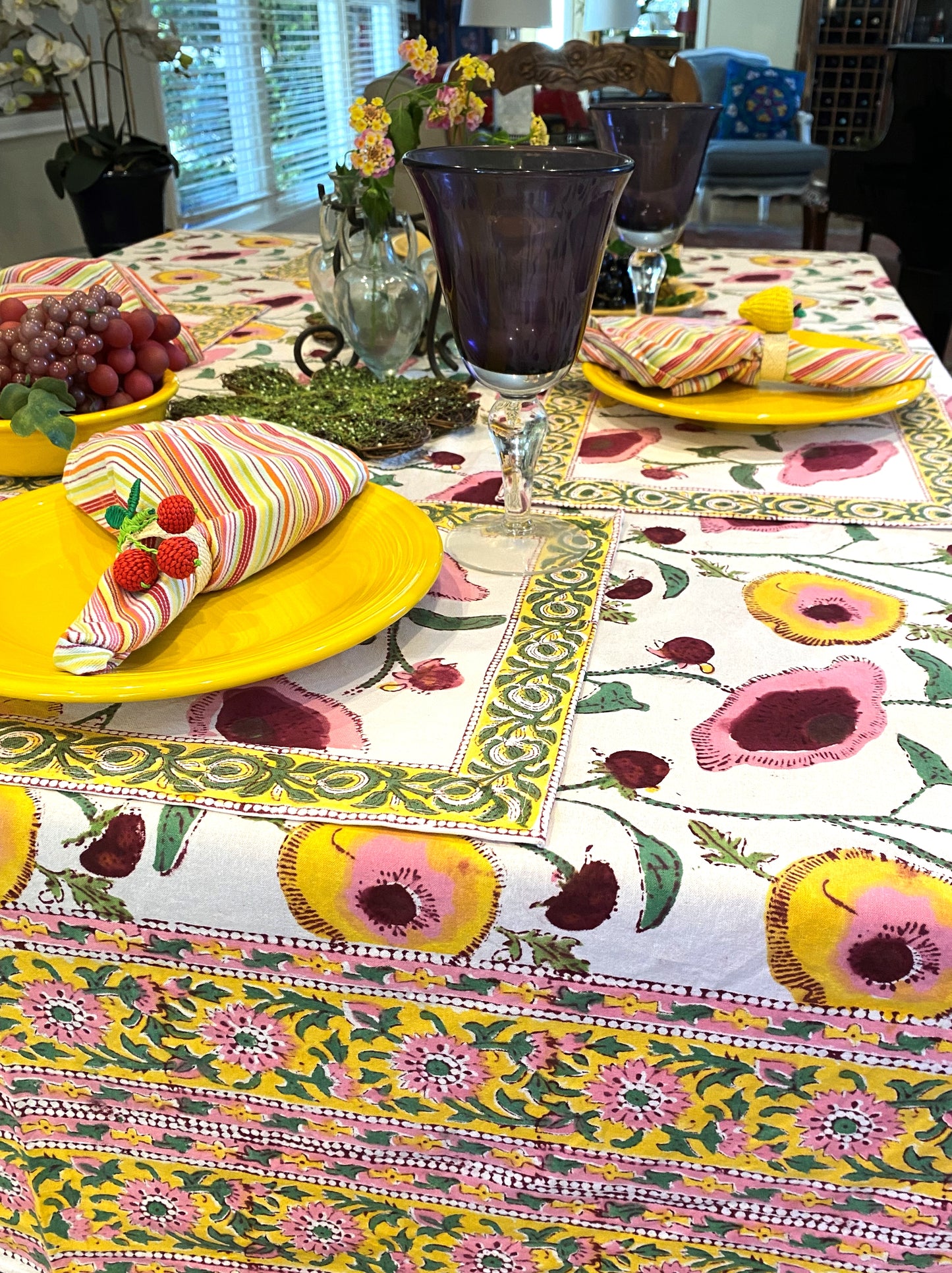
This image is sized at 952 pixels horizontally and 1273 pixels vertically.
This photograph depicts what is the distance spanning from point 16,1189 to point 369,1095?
0.27 meters

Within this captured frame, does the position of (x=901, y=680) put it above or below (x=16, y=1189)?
above

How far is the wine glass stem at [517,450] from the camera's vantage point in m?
0.71

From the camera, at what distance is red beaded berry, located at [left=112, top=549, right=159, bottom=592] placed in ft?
1.88

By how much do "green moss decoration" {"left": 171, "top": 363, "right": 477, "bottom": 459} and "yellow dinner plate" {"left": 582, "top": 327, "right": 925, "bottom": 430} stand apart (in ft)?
0.47

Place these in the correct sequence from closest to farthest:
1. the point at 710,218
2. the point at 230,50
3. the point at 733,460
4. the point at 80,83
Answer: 1. the point at 733,460
2. the point at 80,83
3. the point at 230,50
4. the point at 710,218

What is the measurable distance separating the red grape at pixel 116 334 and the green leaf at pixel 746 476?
1.70ft

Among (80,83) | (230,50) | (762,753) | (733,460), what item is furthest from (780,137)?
(762,753)

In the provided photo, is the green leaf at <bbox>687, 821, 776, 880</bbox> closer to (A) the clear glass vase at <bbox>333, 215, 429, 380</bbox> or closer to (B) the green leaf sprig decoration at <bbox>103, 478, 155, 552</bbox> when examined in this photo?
(B) the green leaf sprig decoration at <bbox>103, 478, 155, 552</bbox>

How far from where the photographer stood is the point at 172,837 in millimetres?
498

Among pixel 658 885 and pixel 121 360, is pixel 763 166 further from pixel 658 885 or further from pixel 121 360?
pixel 658 885

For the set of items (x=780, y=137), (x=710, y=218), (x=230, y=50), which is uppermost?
(x=230, y=50)

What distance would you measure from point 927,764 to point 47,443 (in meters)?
0.69

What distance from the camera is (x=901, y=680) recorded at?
1.92 feet

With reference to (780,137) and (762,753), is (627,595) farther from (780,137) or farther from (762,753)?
(780,137)
